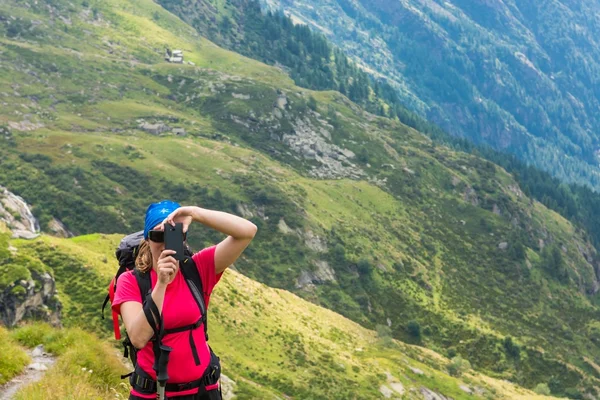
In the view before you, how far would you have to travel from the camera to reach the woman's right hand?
760cm

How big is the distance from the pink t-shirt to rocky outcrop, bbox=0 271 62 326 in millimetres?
28559

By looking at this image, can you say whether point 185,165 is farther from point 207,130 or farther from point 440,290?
point 440,290

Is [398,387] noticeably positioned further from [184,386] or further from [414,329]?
[414,329]

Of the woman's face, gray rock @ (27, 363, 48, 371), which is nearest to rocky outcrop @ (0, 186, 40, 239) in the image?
gray rock @ (27, 363, 48, 371)

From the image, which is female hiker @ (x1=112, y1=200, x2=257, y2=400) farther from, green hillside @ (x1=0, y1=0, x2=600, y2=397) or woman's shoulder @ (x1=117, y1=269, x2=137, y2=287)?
green hillside @ (x1=0, y1=0, x2=600, y2=397)

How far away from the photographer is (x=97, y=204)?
441 feet

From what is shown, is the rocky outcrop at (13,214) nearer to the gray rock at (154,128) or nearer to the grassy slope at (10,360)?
the grassy slope at (10,360)

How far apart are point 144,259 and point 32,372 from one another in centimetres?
988

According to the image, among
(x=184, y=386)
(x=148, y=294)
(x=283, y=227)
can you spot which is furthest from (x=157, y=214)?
(x=283, y=227)

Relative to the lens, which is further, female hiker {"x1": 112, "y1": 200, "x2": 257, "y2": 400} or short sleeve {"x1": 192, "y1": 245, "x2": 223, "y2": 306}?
short sleeve {"x1": 192, "y1": 245, "x2": 223, "y2": 306}

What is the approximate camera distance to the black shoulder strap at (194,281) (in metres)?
8.59

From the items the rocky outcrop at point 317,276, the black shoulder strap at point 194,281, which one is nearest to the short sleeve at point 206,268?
the black shoulder strap at point 194,281

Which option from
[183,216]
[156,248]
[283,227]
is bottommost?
[283,227]

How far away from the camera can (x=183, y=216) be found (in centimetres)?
827
